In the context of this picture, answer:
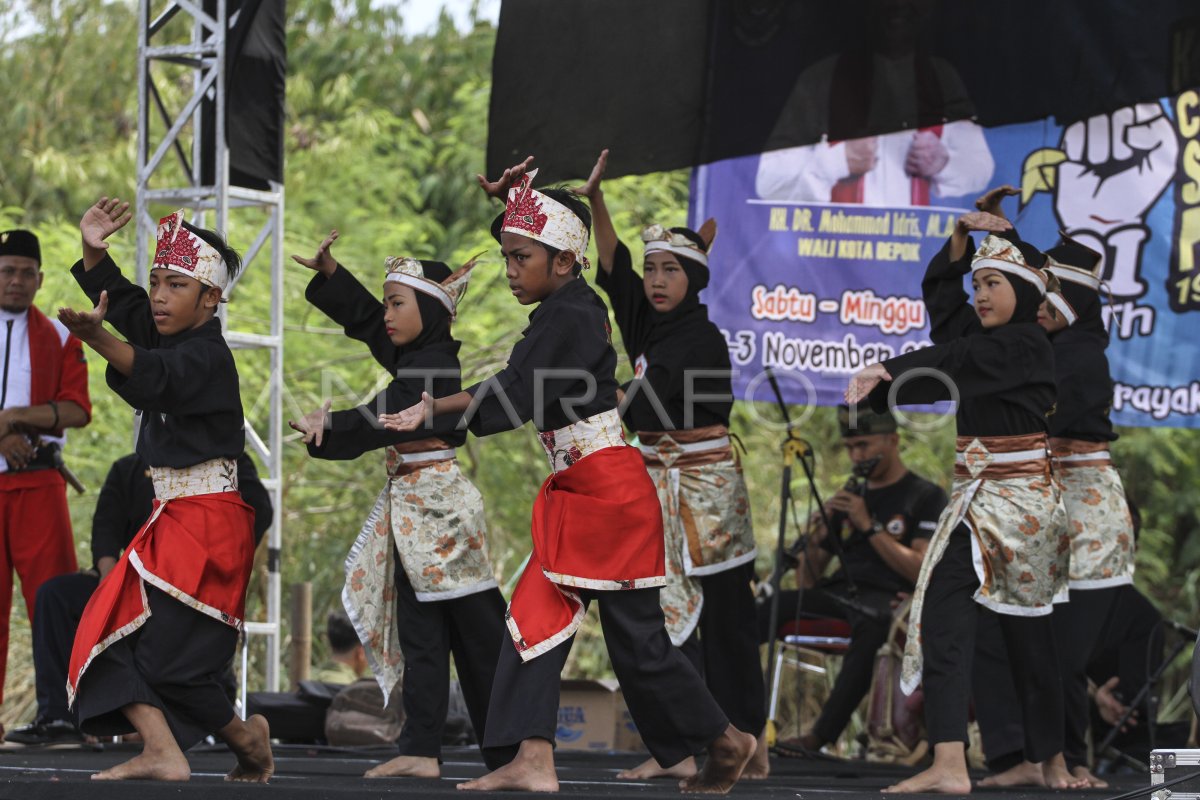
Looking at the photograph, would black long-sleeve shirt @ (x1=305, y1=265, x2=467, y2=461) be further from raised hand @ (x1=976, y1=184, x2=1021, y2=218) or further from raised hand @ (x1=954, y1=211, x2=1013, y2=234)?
raised hand @ (x1=976, y1=184, x2=1021, y2=218)

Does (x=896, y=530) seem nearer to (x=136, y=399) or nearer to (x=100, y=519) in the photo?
(x=100, y=519)

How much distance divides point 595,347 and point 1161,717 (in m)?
8.50

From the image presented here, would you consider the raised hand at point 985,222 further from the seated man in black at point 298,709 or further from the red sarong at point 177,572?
the seated man in black at point 298,709

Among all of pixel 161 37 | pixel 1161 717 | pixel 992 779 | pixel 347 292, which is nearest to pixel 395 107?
pixel 161 37

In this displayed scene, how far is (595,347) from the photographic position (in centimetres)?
471

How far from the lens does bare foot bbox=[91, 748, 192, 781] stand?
15.1ft

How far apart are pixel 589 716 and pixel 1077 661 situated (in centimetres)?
260

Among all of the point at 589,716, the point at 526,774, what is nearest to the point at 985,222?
the point at 526,774

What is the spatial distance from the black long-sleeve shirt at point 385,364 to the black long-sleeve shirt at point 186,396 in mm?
291

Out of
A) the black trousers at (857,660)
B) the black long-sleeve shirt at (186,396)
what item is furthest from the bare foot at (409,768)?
the black trousers at (857,660)

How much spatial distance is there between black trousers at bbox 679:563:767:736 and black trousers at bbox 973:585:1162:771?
0.87m

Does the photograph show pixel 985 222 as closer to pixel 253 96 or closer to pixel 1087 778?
pixel 1087 778

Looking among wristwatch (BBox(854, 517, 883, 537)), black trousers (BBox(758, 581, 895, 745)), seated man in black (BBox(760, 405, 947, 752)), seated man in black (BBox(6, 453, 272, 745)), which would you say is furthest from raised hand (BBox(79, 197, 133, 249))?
wristwatch (BBox(854, 517, 883, 537))

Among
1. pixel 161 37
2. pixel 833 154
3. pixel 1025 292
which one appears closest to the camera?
pixel 1025 292
